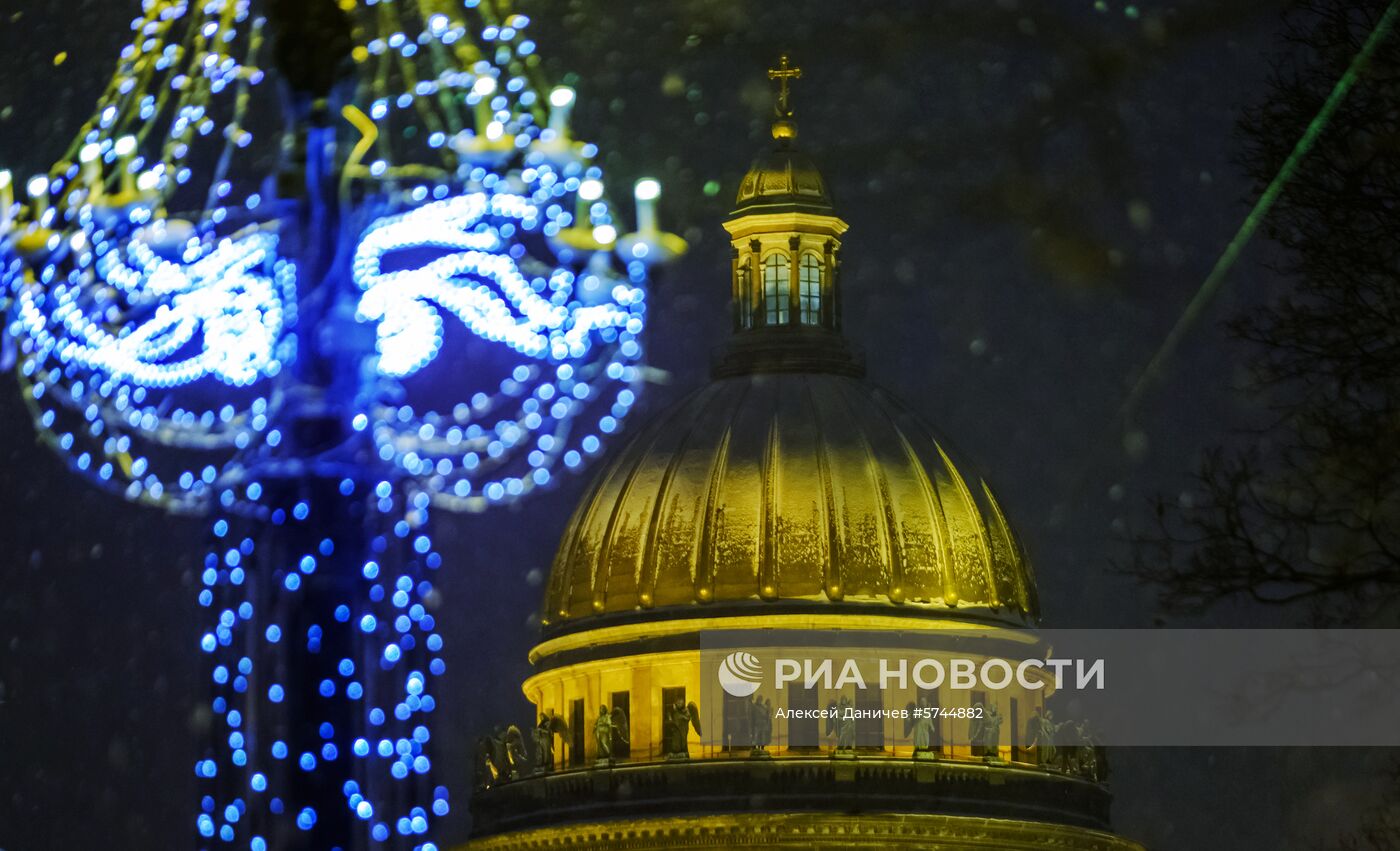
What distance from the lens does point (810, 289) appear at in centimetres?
8988

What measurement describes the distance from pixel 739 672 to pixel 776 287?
9.16 meters

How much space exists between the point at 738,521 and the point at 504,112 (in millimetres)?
61590

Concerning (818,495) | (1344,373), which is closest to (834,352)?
(818,495)

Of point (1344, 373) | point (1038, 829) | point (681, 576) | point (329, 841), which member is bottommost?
point (329, 841)

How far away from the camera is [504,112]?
75.9ft

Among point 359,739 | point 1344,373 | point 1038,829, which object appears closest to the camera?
point 359,739

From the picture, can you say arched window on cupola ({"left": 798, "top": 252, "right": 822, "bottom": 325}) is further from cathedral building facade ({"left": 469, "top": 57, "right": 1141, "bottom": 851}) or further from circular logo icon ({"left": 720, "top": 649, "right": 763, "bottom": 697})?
circular logo icon ({"left": 720, "top": 649, "right": 763, "bottom": 697})

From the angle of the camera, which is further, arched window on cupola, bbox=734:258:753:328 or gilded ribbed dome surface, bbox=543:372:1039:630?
arched window on cupola, bbox=734:258:753:328

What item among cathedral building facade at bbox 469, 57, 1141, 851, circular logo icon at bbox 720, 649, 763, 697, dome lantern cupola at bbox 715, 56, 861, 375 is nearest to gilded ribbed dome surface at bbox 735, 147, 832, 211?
dome lantern cupola at bbox 715, 56, 861, 375

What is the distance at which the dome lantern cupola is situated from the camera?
87562 mm

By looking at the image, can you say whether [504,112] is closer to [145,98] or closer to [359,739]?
[145,98]

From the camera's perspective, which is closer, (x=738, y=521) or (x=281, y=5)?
(x=281, y=5)

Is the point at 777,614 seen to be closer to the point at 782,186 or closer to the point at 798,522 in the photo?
the point at 798,522

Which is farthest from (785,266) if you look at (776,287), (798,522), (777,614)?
(777,614)
